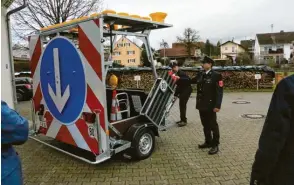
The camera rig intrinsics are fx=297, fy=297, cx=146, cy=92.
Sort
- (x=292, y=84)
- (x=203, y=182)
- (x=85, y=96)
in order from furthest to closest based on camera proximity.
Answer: (x=85, y=96) < (x=203, y=182) < (x=292, y=84)

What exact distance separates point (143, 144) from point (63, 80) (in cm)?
191

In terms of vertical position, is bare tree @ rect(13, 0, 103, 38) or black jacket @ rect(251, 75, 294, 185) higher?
bare tree @ rect(13, 0, 103, 38)

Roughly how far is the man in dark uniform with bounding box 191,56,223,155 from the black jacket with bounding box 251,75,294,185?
11.2ft

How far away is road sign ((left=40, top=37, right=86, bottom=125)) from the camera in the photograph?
502 cm

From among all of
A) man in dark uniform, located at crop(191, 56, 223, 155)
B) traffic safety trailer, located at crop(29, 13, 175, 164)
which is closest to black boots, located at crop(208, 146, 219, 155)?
man in dark uniform, located at crop(191, 56, 223, 155)

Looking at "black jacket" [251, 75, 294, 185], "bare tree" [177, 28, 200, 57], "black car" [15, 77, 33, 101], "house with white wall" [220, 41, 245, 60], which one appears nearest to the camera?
"black jacket" [251, 75, 294, 185]

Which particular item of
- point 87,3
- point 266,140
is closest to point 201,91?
point 266,140

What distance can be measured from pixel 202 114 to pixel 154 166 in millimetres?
1541

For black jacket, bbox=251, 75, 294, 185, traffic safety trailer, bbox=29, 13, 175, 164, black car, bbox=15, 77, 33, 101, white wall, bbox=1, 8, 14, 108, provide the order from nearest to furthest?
black jacket, bbox=251, 75, 294, 185 < traffic safety trailer, bbox=29, 13, 175, 164 < white wall, bbox=1, 8, 14, 108 < black car, bbox=15, 77, 33, 101

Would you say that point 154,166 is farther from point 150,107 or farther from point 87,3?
point 87,3

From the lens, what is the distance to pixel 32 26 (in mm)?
21328

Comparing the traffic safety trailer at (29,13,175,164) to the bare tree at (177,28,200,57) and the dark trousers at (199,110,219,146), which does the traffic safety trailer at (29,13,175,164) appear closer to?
the dark trousers at (199,110,219,146)

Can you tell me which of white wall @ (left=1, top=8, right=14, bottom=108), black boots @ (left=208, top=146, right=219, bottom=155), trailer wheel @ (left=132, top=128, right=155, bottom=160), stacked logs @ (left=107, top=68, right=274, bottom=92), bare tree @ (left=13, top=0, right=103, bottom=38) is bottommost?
black boots @ (left=208, top=146, right=219, bottom=155)

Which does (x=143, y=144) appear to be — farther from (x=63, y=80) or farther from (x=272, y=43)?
(x=272, y=43)
